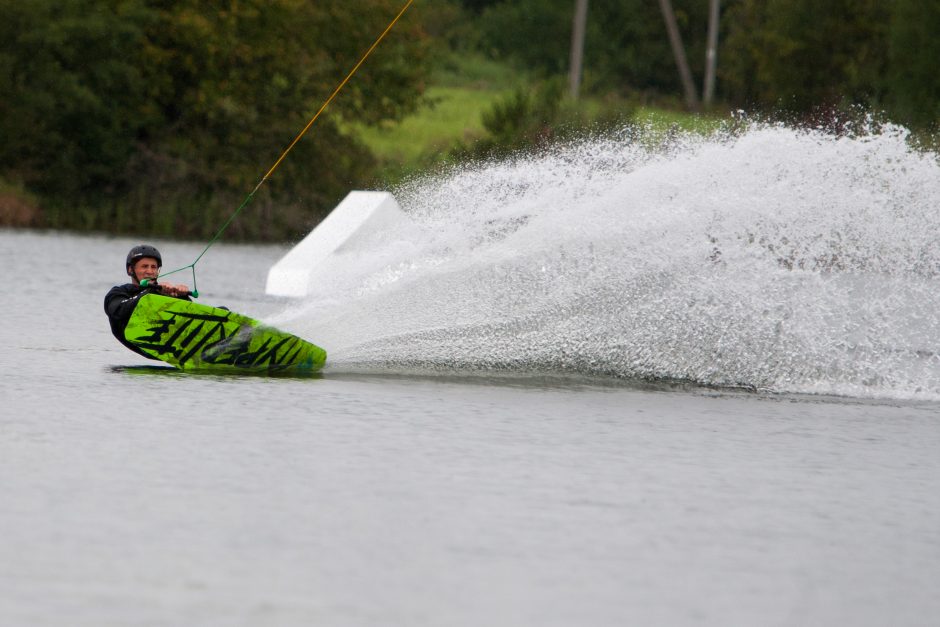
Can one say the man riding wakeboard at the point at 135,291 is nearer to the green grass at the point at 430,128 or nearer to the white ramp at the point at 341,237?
the white ramp at the point at 341,237

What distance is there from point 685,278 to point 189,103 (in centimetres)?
3397

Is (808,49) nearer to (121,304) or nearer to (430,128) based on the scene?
(430,128)

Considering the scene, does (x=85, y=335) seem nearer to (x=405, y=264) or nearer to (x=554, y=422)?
(x=405, y=264)

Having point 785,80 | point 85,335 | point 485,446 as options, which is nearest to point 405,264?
point 85,335

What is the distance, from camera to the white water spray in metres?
14.4

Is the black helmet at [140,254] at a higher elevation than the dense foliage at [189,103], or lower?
lower

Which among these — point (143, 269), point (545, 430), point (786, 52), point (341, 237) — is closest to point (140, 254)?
point (143, 269)

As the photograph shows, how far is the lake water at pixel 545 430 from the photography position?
6629mm

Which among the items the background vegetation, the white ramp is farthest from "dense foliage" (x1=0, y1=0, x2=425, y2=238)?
the white ramp

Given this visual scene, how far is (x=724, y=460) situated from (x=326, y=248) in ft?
41.8

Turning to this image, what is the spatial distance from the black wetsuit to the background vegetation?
24.3 metres

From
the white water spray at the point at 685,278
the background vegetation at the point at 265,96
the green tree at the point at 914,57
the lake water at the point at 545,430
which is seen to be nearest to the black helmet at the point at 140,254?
the lake water at the point at 545,430

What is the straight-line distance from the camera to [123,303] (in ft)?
42.1

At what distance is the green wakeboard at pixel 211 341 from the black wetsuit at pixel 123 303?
48 mm
